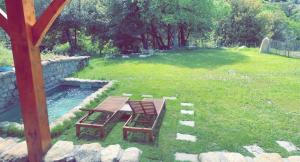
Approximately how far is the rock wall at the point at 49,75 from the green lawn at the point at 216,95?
592 mm

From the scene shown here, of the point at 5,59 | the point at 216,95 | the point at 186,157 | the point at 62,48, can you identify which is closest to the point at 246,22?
the point at 62,48

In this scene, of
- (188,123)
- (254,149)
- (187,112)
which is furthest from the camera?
(187,112)

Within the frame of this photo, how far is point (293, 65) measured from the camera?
1364 cm

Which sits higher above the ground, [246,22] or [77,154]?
[246,22]

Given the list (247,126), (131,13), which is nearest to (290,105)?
(247,126)

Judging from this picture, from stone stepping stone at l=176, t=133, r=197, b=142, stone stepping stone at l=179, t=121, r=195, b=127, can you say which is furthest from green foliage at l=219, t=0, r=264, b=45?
stone stepping stone at l=176, t=133, r=197, b=142

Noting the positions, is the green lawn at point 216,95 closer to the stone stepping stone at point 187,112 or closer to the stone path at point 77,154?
the stone stepping stone at point 187,112

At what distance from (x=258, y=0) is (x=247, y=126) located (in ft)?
87.2

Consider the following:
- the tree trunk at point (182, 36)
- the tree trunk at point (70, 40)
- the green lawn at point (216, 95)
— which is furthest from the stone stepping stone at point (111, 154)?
the tree trunk at point (182, 36)

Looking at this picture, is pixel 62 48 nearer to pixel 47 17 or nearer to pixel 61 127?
pixel 61 127

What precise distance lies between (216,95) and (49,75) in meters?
6.42

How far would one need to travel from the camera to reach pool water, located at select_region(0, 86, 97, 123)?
8004mm

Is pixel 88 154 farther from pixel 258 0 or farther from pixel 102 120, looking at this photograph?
pixel 258 0

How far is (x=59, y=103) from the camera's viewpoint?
9.23 meters
